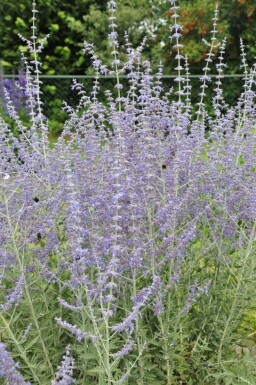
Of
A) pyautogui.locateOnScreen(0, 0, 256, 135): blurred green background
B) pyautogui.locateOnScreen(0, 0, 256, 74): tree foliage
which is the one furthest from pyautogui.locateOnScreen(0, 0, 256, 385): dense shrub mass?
pyautogui.locateOnScreen(0, 0, 256, 74): tree foliage

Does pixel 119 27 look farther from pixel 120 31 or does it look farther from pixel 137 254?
pixel 137 254

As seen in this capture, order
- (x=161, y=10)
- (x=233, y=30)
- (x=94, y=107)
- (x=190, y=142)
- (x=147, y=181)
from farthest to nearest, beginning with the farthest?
(x=161, y=10), (x=233, y=30), (x=190, y=142), (x=94, y=107), (x=147, y=181)

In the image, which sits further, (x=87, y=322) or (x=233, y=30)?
(x=233, y=30)

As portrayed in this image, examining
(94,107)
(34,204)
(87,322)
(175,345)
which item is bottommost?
(175,345)

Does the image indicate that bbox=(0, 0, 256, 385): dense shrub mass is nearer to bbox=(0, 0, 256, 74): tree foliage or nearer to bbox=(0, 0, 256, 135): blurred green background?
bbox=(0, 0, 256, 135): blurred green background

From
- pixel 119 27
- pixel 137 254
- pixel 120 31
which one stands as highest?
pixel 119 27

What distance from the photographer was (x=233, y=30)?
13430mm

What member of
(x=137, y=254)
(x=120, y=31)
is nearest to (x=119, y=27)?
(x=120, y=31)

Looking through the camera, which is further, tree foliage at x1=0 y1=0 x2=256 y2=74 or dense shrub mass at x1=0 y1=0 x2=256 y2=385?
tree foliage at x1=0 y1=0 x2=256 y2=74

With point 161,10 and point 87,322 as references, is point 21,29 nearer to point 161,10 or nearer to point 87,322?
point 161,10

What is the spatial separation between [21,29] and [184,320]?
12.1 metres

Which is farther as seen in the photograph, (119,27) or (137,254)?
(119,27)

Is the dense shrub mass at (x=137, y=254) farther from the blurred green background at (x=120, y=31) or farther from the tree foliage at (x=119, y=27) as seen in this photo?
the tree foliage at (x=119, y=27)

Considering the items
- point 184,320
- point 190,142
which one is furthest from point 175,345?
point 190,142
